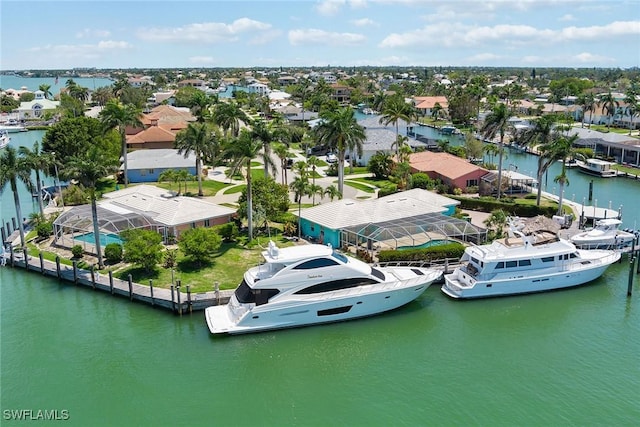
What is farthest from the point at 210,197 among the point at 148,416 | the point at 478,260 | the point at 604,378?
the point at 604,378

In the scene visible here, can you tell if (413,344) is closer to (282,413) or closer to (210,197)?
(282,413)

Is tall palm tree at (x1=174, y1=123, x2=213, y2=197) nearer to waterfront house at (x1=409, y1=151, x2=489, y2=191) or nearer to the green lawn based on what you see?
the green lawn

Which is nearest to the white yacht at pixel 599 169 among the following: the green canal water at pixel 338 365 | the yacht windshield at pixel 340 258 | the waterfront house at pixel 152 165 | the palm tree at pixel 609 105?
the palm tree at pixel 609 105

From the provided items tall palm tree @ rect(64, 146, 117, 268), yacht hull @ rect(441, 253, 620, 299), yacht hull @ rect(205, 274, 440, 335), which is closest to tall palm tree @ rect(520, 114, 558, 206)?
yacht hull @ rect(441, 253, 620, 299)

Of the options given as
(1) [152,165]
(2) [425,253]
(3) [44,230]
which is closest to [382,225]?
(2) [425,253]

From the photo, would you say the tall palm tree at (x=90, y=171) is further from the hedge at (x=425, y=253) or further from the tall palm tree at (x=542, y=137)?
the tall palm tree at (x=542, y=137)

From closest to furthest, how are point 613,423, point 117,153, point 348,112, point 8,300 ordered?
point 613,423
point 8,300
point 348,112
point 117,153
